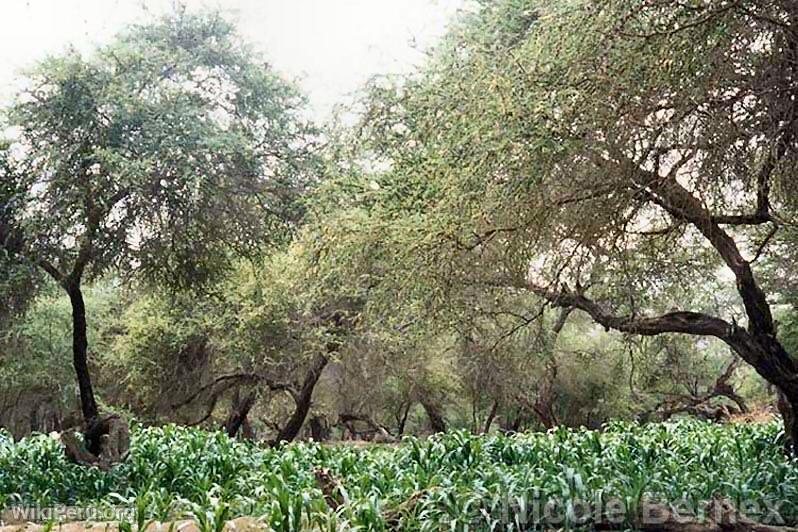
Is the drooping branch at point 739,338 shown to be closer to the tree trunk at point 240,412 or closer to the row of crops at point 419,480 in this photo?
the row of crops at point 419,480

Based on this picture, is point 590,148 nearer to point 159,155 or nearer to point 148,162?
point 148,162

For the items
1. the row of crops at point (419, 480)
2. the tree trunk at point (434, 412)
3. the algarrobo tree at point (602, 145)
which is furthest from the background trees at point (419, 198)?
the tree trunk at point (434, 412)

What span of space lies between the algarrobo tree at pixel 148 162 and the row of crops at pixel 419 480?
1.04 m

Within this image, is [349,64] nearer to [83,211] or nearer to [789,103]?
[83,211]

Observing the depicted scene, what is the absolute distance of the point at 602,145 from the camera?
4.69 metres

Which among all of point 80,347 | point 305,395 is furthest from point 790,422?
point 305,395

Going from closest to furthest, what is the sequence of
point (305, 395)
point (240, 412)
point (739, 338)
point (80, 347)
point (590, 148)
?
point (590, 148), point (739, 338), point (80, 347), point (305, 395), point (240, 412)

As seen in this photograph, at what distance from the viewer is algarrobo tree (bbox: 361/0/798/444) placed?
13.6 feet

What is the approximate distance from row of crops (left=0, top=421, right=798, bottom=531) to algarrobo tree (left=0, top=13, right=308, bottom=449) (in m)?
1.04

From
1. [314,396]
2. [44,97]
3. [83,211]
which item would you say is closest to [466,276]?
[83,211]

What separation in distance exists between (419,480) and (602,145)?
8.98 ft

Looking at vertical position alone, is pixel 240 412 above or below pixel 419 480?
above

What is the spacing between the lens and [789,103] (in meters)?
4.27

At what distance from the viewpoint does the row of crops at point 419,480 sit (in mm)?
4598
